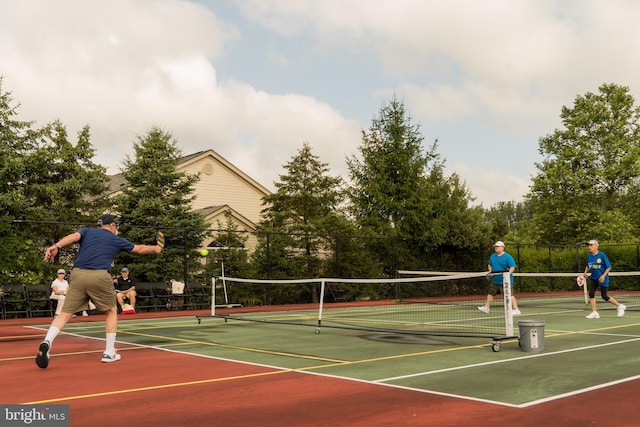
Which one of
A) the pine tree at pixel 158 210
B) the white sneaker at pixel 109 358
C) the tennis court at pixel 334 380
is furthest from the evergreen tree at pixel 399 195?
the white sneaker at pixel 109 358

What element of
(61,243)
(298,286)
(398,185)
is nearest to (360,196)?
(398,185)

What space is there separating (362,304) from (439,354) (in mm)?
15588

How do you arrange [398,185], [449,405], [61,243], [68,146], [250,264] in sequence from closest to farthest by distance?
1. [449,405]
2. [61,243]
3. [250,264]
4. [68,146]
5. [398,185]

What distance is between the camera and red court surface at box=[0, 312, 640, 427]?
17.6ft

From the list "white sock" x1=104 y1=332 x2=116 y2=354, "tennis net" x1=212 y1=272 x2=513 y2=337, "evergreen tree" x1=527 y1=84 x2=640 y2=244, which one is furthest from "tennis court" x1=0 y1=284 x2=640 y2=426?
"evergreen tree" x1=527 y1=84 x2=640 y2=244

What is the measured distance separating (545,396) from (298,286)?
19932 mm

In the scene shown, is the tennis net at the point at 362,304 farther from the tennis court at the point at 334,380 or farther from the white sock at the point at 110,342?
the white sock at the point at 110,342

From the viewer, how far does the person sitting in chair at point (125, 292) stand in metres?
20.3

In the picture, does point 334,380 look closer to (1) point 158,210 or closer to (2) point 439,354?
(2) point 439,354

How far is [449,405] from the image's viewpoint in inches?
231

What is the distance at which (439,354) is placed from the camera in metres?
9.53

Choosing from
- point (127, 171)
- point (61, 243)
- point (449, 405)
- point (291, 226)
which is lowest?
point (449, 405)

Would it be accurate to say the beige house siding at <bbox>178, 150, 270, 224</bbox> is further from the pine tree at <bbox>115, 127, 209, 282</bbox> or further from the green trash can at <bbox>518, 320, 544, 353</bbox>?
the green trash can at <bbox>518, 320, 544, 353</bbox>

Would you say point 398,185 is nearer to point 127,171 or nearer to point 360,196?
point 360,196
